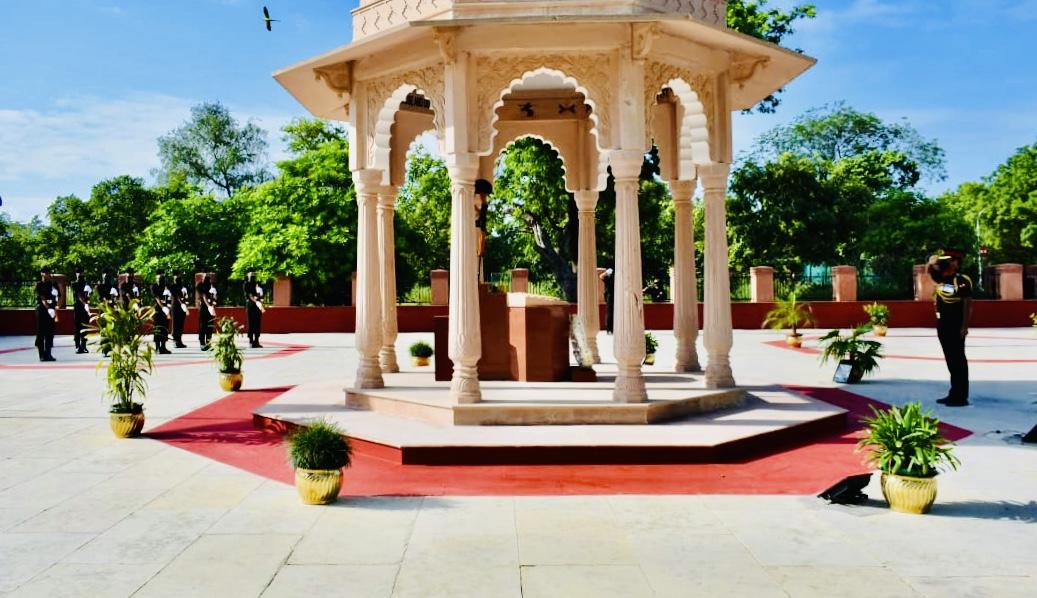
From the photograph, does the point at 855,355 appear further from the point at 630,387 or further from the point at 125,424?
the point at 125,424

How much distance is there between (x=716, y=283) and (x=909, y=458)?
14.0 feet

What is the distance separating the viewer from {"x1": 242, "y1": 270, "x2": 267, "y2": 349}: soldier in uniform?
69.4ft

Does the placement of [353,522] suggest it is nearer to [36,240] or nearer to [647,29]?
[647,29]

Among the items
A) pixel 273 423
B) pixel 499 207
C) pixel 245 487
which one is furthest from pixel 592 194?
pixel 499 207

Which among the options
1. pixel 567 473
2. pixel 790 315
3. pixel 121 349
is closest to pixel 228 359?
pixel 121 349

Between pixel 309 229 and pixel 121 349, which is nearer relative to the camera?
pixel 121 349

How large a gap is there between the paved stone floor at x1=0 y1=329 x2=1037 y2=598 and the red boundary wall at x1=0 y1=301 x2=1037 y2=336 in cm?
2008

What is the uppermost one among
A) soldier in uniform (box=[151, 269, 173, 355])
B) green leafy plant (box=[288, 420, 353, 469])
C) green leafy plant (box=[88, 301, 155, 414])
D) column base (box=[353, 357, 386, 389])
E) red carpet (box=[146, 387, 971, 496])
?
soldier in uniform (box=[151, 269, 173, 355])

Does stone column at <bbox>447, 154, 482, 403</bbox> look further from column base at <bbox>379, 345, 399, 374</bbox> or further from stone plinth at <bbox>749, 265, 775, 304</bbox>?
stone plinth at <bbox>749, 265, 775, 304</bbox>

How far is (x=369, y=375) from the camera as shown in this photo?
379 inches

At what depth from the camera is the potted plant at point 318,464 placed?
551cm

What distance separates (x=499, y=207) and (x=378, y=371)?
20.8 m

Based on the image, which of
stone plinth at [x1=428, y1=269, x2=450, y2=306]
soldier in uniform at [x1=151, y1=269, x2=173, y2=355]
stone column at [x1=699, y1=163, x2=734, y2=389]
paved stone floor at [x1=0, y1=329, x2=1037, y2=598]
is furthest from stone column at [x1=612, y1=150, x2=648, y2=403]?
stone plinth at [x1=428, y1=269, x2=450, y2=306]

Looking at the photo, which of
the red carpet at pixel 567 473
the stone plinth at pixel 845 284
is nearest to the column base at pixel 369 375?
the red carpet at pixel 567 473
